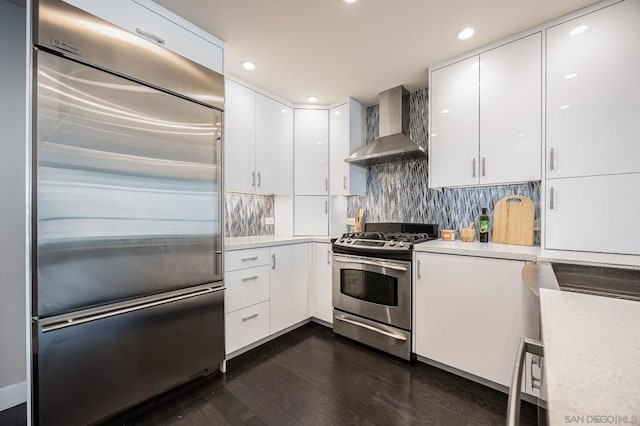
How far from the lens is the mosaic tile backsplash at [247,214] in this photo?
274 cm

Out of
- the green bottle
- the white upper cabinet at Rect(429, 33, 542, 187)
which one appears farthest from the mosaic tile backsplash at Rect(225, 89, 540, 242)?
the white upper cabinet at Rect(429, 33, 542, 187)

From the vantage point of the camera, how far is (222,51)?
6.46 ft

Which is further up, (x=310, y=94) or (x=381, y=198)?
(x=310, y=94)

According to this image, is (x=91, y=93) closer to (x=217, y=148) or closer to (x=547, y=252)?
(x=217, y=148)

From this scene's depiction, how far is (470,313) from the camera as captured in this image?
1.79 metres

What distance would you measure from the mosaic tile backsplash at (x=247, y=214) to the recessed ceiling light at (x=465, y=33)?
2296 mm

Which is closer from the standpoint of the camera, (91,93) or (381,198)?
(91,93)

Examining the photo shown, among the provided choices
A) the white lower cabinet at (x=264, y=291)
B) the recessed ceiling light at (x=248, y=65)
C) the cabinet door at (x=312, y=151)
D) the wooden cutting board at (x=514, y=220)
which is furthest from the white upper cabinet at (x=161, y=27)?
the wooden cutting board at (x=514, y=220)

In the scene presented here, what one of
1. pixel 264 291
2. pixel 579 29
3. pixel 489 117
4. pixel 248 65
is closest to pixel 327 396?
pixel 264 291

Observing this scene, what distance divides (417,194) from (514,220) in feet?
2.80

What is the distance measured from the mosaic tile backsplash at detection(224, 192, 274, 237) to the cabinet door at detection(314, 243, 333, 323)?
2.36 ft

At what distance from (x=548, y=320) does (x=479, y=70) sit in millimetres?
2081

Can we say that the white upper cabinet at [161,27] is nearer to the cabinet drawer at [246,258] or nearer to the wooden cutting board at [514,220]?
the cabinet drawer at [246,258]

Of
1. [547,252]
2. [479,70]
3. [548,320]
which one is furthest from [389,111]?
[548,320]
